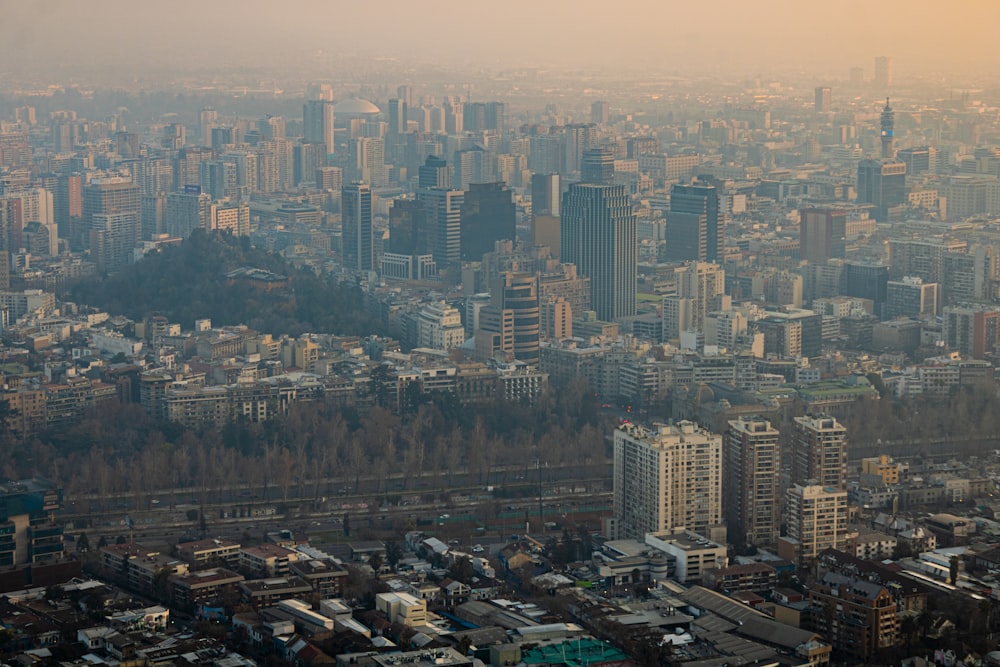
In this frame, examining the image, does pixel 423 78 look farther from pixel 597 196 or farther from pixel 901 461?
pixel 901 461

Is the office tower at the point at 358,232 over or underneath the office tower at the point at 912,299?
over

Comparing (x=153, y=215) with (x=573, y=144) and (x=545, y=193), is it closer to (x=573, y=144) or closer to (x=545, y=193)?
(x=545, y=193)

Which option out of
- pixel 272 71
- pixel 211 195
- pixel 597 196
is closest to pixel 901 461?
pixel 597 196

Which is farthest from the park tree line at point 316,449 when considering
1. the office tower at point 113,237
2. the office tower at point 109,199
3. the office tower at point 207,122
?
the office tower at point 207,122

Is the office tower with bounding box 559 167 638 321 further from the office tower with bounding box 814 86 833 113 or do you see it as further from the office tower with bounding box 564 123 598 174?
the office tower with bounding box 564 123 598 174

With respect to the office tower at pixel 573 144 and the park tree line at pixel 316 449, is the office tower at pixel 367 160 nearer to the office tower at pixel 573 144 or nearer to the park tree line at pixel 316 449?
the office tower at pixel 573 144

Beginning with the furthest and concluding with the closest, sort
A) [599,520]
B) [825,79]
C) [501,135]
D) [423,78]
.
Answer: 1. [501,135]
2. [423,78]
3. [825,79]
4. [599,520]

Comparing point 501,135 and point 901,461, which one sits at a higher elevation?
point 501,135
